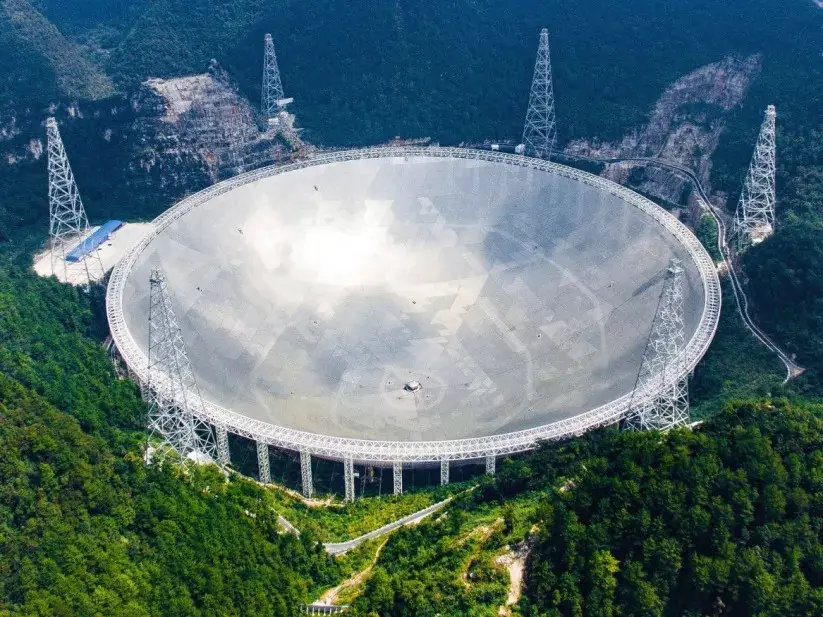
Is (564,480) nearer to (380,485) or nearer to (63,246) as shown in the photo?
(380,485)

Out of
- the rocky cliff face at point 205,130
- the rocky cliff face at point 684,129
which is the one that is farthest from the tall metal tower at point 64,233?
the rocky cliff face at point 684,129

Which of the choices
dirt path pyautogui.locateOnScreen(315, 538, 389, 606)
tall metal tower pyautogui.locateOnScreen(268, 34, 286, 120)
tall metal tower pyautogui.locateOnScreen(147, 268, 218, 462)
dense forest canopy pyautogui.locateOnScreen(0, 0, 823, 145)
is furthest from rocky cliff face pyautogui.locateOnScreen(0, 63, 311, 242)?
dirt path pyautogui.locateOnScreen(315, 538, 389, 606)

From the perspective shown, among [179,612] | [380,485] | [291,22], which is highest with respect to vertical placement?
[291,22]

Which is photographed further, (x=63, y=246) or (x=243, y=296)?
(x=63, y=246)

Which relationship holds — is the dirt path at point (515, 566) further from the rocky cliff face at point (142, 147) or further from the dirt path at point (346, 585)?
the rocky cliff face at point (142, 147)

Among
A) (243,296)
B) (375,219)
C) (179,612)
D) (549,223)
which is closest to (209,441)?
(243,296)
